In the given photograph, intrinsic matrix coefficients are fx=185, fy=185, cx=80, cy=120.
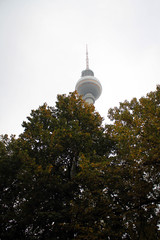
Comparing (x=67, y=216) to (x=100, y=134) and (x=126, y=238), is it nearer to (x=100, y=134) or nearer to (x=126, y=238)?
(x=126, y=238)

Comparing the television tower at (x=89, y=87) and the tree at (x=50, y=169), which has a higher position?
the television tower at (x=89, y=87)

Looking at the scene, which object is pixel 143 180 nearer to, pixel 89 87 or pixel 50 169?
pixel 50 169

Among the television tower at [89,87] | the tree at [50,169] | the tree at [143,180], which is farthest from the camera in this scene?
the television tower at [89,87]

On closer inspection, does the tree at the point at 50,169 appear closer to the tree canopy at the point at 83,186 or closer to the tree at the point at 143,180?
the tree canopy at the point at 83,186

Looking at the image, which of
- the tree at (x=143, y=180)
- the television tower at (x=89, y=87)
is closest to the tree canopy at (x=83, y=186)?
the tree at (x=143, y=180)

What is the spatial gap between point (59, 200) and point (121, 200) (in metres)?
3.00

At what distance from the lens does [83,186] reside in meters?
9.28

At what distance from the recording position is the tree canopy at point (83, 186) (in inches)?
280

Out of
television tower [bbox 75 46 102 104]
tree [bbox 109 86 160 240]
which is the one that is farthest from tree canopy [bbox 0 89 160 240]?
television tower [bbox 75 46 102 104]

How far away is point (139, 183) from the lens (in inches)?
282

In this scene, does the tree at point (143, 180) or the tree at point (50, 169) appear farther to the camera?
the tree at point (50, 169)

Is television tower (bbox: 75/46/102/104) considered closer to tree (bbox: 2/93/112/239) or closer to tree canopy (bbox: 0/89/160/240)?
tree (bbox: 2/93/112/239)

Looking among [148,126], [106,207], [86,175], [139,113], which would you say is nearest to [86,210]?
[106,207]

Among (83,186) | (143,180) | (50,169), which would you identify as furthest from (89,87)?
(143,180)
